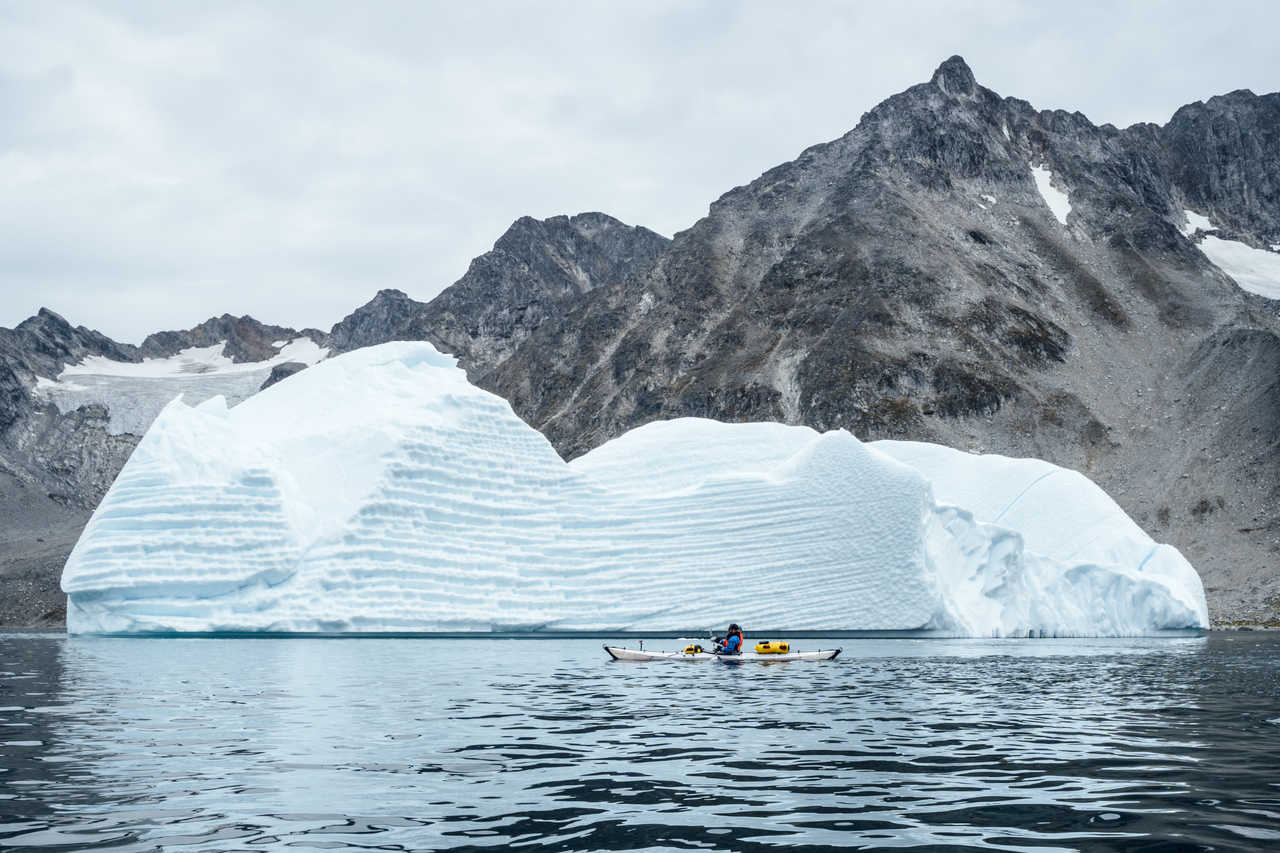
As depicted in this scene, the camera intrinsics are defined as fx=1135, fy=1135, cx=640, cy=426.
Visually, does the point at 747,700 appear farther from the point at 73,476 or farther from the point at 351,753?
the point at 73,476

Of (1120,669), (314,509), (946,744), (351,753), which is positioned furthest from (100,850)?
(314,509)

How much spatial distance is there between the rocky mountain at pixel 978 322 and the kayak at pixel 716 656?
2122 inches

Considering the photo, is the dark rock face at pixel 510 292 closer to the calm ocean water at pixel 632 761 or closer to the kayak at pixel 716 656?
the kayak at pixel 716 656

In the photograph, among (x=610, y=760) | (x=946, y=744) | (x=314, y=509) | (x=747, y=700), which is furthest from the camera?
(x=314, y=509)

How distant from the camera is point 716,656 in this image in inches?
1101

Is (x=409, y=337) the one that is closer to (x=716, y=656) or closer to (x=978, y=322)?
(x=978, y=322)

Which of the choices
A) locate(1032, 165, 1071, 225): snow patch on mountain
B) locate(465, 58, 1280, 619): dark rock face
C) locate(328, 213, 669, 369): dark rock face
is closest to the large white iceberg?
locate(465, 58, 1280, 619): dark rock face

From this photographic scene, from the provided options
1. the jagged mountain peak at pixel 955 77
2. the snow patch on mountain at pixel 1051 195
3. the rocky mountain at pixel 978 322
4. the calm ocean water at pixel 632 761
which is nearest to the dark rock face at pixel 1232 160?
the rocky mountain at pixel 978 322

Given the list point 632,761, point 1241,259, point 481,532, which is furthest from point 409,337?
point 632,761

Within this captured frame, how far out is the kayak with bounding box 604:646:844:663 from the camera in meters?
27.8

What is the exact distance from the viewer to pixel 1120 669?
1025 inches

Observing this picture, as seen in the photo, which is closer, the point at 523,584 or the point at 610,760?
the point at 610,760

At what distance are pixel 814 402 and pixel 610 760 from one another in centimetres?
9280

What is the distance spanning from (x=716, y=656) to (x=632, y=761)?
1677 cm
